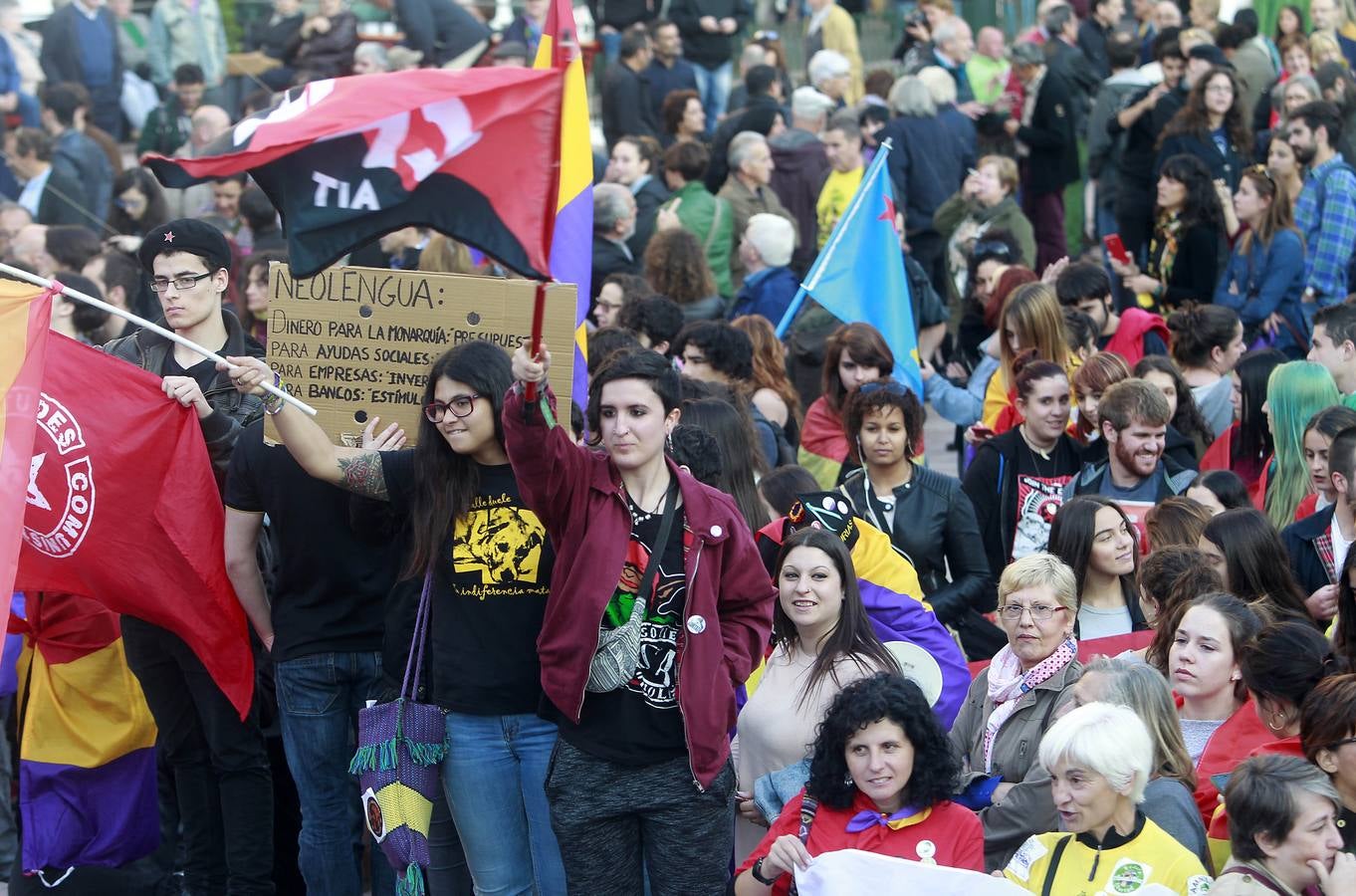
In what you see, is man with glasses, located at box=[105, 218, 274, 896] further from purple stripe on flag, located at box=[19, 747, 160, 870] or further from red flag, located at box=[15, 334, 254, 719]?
purple stripe on flag, located at box=[19, 747, 160, 870]

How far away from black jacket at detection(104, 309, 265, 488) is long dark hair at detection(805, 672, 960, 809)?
7.25 ft

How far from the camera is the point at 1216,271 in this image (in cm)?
1063

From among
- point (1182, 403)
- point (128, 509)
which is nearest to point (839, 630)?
point (128, 509)

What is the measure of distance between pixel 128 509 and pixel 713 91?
39.8 feet

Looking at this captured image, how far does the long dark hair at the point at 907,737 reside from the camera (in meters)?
4.70

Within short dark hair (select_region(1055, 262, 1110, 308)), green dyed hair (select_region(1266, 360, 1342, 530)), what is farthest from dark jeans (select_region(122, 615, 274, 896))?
short dark hair (select_region(1055, 262, 1110, 308))

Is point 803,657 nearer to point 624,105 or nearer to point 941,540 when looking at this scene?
point 941,540

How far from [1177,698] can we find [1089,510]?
1.05m

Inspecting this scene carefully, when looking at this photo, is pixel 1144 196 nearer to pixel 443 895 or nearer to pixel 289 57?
pixel 289 57

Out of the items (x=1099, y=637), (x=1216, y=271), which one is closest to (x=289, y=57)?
(x=1216, y=271)

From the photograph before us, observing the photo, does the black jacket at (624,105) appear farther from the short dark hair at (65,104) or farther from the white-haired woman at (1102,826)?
the white-haired woman at (1102,826)

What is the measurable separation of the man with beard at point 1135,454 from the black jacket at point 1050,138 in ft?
24.6

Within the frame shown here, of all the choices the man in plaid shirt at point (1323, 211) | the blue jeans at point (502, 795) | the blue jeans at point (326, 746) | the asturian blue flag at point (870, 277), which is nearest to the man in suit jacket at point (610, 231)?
the asturian blue flag at point (870, 277)

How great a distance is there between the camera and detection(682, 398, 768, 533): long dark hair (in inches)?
247
